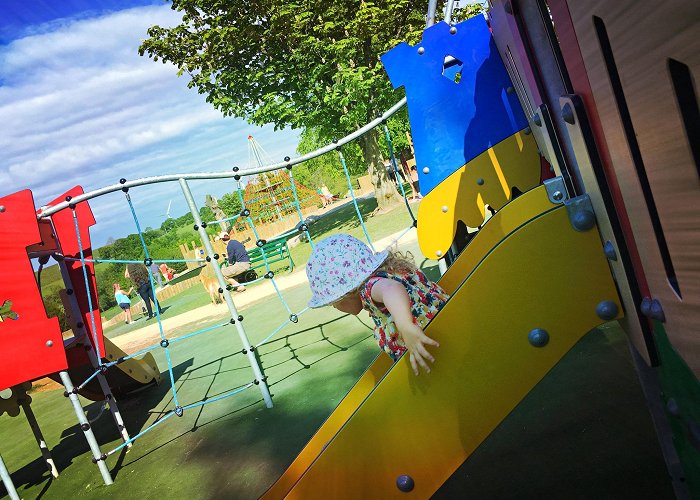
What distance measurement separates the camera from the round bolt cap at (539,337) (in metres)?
1.36

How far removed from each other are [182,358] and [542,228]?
21.3 ft

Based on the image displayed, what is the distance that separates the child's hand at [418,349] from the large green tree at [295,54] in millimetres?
13799

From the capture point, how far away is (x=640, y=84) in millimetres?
804

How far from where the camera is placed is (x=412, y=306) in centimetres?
206

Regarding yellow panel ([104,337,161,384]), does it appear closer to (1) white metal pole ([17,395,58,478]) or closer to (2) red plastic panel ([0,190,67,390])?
(1) white metal pole ([17,395,58,478])

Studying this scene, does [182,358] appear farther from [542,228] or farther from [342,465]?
[542,228]

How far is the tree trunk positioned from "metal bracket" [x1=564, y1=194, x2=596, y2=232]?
14912mm

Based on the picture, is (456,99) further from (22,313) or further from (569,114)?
(22,313)

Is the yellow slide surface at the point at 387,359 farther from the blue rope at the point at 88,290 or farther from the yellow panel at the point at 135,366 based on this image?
the yellow panel at the point at 135,366

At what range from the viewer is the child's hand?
1.43m

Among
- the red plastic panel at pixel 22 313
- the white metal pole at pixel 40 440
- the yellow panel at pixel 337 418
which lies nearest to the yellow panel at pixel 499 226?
the yellow panel at pixel 337 418

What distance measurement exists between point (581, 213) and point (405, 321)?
61cm

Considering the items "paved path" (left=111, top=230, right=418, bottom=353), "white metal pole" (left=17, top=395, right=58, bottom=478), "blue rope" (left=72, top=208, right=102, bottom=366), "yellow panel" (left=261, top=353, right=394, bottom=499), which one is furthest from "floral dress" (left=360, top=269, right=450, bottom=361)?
"paved path" (left=111, top=230, right=418, bottom=353)

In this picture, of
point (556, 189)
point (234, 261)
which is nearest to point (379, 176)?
point (234, 261)
